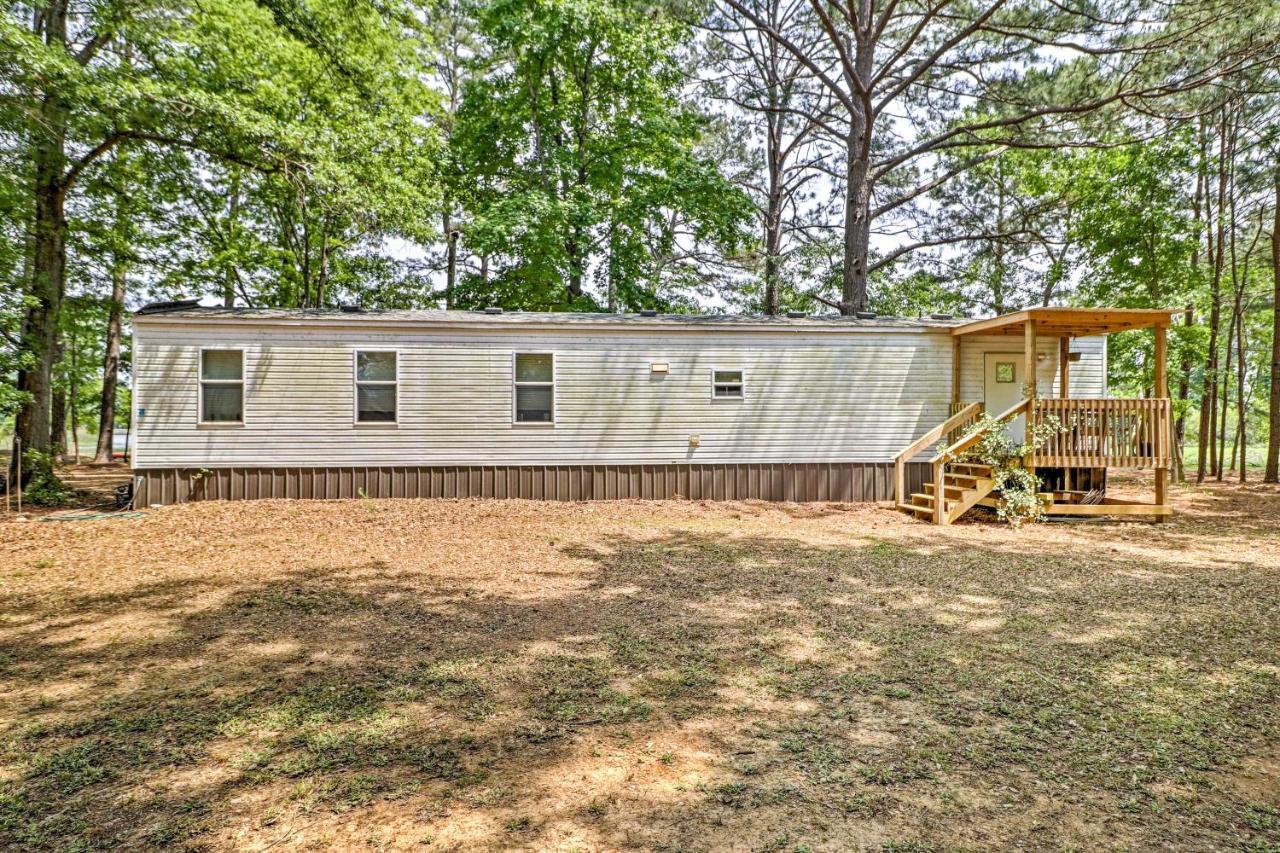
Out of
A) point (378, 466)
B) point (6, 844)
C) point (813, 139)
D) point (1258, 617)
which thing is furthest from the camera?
point (813, 139)

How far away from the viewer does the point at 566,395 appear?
10.2m

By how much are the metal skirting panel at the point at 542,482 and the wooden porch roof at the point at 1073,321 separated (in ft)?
8.58

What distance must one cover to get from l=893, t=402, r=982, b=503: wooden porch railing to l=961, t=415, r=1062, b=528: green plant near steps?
0.86m

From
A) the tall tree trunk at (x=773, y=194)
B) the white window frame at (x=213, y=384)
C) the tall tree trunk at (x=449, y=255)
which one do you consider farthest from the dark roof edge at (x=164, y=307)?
the tall tree trunk at (x=773, y=194)

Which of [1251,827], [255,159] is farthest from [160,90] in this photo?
[1251,827]

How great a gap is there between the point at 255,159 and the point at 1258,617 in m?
13.4

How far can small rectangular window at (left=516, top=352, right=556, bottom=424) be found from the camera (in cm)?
1016

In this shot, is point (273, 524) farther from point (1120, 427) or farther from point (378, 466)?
point (1120, 427)

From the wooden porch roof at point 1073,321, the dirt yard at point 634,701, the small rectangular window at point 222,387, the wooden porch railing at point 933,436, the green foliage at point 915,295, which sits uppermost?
the green foliage at point 915,295

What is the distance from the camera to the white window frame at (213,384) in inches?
367

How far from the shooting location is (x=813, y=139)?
1966cm

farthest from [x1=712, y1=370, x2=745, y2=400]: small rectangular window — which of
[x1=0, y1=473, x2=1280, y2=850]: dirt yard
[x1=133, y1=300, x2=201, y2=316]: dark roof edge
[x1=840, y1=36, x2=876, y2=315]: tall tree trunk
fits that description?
[x1=133, y1=300, x2=201, y2=316]: dark roof edge

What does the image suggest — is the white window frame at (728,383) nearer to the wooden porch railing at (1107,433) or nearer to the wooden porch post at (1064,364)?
the wooden porch railing at (1107,433)

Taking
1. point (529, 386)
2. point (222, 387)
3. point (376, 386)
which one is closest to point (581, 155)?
point (529, 386)
